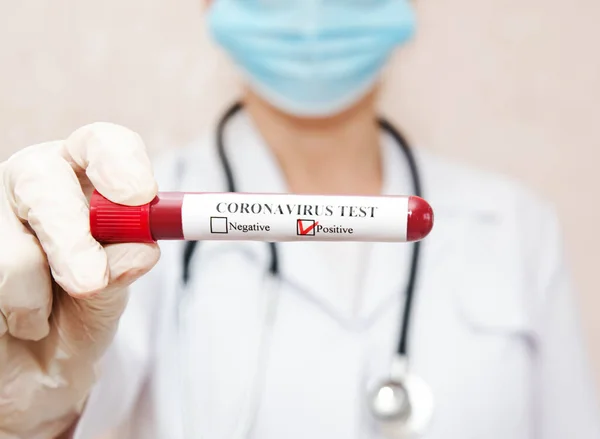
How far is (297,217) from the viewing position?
401 millimetres

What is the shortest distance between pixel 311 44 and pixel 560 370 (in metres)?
0.40

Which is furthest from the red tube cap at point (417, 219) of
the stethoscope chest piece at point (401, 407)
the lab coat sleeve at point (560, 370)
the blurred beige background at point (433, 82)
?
the blurred beige background at point (433, 82)

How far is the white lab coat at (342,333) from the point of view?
63 centimetres

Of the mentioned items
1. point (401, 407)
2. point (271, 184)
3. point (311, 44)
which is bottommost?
point (401, 407)

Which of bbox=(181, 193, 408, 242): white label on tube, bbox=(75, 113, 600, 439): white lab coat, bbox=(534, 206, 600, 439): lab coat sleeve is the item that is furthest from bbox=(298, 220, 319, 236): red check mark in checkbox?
bbox=(534, 206, 600, 439): lab coat sleeve

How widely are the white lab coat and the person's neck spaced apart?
0.02m

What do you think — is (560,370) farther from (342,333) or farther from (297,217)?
(297,217)

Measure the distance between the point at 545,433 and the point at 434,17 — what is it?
0.51 metres

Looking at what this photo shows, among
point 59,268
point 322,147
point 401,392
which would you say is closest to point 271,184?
point 322,147

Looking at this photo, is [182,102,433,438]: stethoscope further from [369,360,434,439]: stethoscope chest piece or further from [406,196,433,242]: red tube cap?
[406,196,433,242]: red tube cap

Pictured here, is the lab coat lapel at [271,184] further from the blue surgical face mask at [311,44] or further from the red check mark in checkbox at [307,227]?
the red check mark in checkbox at [307,227]

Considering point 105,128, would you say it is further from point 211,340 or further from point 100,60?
point 100,60

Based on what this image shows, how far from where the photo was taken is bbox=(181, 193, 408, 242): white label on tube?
1.32 ft

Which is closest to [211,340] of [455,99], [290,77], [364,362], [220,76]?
[364,362]
